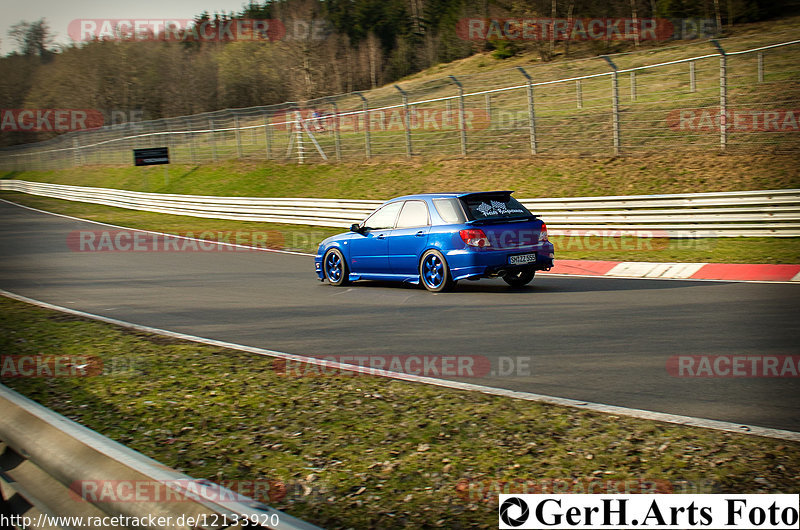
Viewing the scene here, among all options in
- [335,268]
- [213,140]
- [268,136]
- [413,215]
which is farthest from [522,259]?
[213,140]

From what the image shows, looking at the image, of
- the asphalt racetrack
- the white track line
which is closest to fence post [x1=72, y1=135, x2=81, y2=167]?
the asphalt racetrack

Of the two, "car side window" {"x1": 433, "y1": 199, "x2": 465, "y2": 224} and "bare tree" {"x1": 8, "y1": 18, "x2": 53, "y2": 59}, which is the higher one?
"bare tree" {"x1": 8, "y1": 18, "x2": 53, "y2": 59}

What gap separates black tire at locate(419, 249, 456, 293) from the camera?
11625 millimetres

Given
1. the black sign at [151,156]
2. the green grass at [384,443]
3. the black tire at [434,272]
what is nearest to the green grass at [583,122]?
the black sign at [151,156]

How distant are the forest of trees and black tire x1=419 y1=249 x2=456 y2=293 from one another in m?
42.5

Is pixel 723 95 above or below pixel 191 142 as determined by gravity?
below

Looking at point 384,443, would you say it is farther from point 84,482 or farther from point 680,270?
point 680,270

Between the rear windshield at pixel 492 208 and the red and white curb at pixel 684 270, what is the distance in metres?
2.37

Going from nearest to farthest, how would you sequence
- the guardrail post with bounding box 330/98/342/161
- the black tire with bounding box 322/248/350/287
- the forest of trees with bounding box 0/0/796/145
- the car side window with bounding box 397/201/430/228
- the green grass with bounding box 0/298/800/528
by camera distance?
the green grass with bounding box 0/298/800/528, the car side window with bounding box 397/201/430/228, the black tire with bounding box 322/248/350/287, the guardrail post with bounding box 330/98/342/161, the forest of trees with bounding box 0/0/796/145

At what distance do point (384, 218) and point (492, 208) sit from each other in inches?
84.7

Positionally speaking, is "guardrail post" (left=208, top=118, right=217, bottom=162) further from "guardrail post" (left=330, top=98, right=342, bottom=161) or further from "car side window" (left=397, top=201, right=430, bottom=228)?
"car side window" (left=397, top=201, right=430, bottom=228)

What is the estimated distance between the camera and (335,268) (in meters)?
13.6

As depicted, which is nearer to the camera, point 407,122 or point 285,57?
point 407,122

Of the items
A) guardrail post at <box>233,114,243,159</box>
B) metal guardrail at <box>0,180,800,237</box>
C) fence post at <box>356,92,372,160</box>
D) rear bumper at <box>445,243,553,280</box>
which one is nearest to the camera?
rear bumper at <box>445,243,553,280</box>
